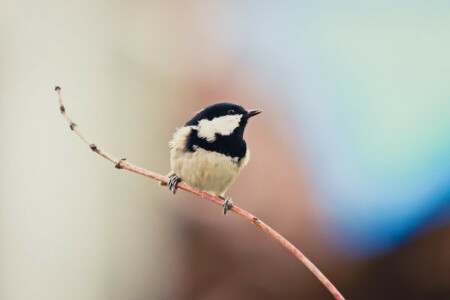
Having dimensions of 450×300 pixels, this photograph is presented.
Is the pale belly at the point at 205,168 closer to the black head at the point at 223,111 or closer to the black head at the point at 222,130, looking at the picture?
the black head at the point at 222,130

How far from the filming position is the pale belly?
5.33 feet

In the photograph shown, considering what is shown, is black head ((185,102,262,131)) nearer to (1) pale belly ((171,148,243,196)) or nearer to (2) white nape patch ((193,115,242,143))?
(2) white nape patch ((193,115,242,143))

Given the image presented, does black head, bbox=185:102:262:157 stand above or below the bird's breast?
above

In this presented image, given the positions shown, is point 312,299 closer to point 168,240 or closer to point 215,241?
point 215,241

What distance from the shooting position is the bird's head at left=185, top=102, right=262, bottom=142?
65.2 inches

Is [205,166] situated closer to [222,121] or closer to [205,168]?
[205,168]

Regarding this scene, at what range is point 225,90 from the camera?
397cm

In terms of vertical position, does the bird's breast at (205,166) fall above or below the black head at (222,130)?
below

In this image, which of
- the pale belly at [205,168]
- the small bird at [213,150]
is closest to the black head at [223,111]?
the small bird at [213,150]

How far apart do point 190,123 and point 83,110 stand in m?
2.83

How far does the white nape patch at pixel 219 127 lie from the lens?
1656 mm

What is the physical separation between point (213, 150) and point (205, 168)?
0.06 meters

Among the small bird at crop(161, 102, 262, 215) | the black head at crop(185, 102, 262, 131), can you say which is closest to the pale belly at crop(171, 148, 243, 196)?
the small bird at crop(161, 102, 262, 215)

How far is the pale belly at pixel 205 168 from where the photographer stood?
1626 mm
